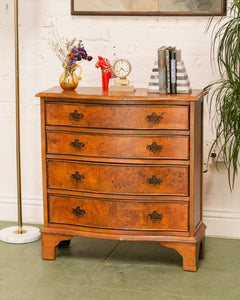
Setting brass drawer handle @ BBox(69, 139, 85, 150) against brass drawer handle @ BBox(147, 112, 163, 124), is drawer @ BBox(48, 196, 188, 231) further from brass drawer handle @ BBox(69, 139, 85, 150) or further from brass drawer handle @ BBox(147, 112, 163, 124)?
brass drawer handle @ BBox(147, 112, 163, 124)

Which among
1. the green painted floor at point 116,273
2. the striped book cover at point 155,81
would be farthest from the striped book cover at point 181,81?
the green painted floor at point 116,273

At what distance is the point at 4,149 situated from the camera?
4.74 m

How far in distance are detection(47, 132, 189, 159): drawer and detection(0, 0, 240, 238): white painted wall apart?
77 centimetres

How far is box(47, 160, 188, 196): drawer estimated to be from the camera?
11.9 ft

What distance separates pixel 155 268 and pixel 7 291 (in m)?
0.94

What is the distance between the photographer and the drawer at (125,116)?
3553 mm

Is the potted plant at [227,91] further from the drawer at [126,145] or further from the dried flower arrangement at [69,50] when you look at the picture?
the dried flower arrangement at [69,50]

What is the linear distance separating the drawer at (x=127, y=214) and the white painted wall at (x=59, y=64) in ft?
2.47

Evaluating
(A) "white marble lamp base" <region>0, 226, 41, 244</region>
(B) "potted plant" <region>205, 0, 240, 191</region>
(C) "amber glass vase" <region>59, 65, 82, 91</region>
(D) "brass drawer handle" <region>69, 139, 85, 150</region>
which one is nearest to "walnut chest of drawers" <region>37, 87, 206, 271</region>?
(D) "brass drawer handle" <region>69, 139, 85, 150</region>

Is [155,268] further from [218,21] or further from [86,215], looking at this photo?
[218,21]

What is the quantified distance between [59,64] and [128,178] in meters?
1.28

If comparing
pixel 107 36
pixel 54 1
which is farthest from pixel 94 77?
pixel 54 1

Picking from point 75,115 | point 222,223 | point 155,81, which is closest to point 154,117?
point 155,81

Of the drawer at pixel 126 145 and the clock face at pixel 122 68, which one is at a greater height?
the clock face at pixel 122 68
